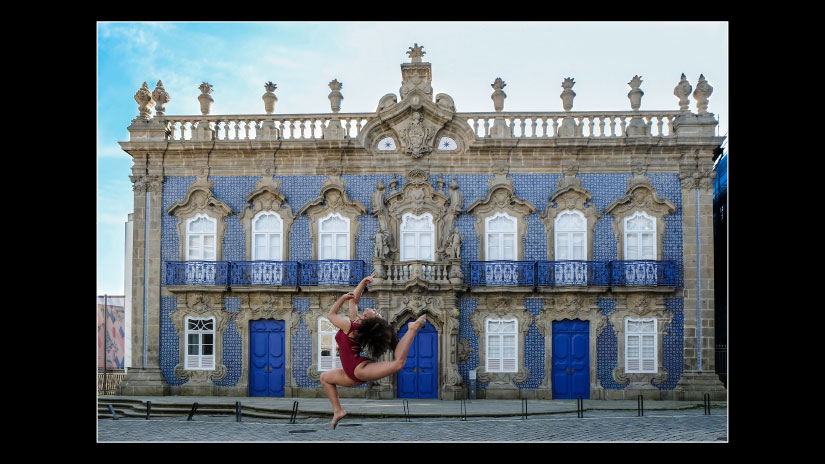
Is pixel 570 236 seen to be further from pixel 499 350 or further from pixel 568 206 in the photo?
pixel 499 350

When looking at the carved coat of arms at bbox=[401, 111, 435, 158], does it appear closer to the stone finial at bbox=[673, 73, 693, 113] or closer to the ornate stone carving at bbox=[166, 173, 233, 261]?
the ornate stone carving at bbox=[166, 173, 233, 261]

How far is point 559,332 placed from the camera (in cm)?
1822

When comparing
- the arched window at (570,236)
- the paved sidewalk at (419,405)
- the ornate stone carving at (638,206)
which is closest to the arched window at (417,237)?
the arched window at (570,236)

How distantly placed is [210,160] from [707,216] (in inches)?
462

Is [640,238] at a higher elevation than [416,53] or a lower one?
lower

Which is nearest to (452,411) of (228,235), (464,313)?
(464,313)

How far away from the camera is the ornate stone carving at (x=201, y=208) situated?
61.9 feet

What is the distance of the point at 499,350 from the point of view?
18234 millimetres

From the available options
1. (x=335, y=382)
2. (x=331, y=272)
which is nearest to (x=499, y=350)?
(x=331, y=272)

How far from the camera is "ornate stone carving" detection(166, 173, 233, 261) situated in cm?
1886

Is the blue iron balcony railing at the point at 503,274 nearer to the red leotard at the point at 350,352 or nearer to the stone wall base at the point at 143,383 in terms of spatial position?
the stone wall base at the point at 143,383

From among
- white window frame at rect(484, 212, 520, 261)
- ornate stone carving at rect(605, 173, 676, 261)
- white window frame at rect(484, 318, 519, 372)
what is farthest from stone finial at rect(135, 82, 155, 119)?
ornate stone carving at rect(605, 173, 676, 261)

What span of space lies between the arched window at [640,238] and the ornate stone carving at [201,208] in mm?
9329

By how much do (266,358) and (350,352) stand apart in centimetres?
1278
